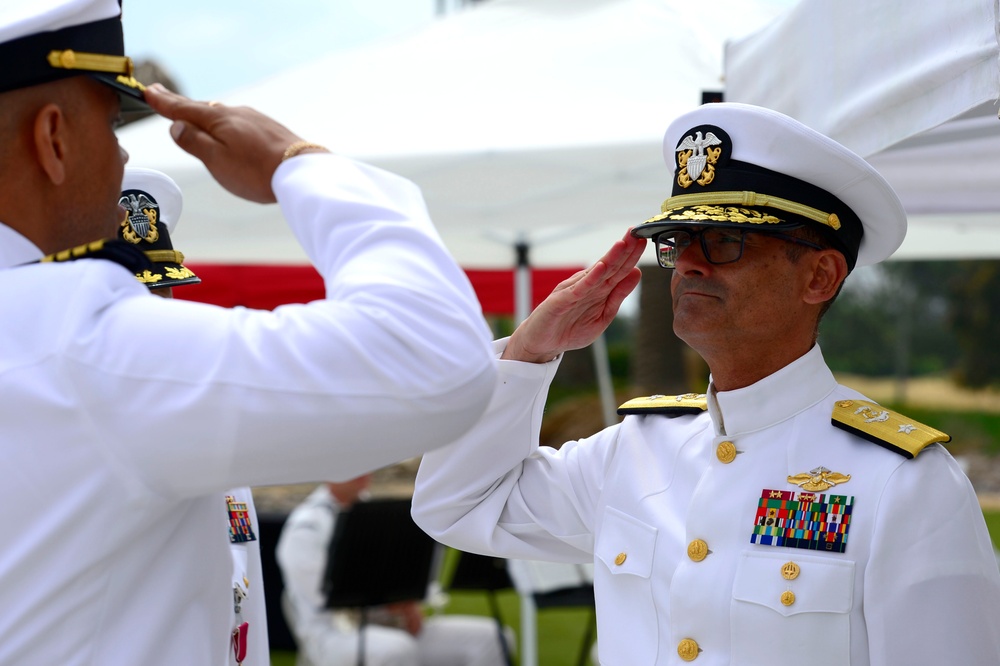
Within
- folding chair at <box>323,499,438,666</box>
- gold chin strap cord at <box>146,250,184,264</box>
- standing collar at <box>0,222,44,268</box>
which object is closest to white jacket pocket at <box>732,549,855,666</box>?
standing collar at <box>0,222,44,268</box>

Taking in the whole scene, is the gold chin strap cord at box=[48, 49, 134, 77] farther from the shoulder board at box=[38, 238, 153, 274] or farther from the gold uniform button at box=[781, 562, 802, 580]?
the gold uniform button at box=[781, 562, 802, 580]

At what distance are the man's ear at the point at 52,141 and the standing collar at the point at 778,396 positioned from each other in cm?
141

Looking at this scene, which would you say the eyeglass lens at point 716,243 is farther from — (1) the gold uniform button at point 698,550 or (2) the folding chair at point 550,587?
(2) the folding chair at point 550,587

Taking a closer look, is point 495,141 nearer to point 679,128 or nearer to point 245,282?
point 679,128

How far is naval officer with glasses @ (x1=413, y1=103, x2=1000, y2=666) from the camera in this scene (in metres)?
1.92

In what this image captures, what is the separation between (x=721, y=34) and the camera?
5008 mm

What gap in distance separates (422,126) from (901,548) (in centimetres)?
321

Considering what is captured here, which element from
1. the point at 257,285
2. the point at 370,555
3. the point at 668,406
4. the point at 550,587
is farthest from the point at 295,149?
the point at 257,285

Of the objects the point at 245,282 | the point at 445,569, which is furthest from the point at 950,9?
the point at 445,569

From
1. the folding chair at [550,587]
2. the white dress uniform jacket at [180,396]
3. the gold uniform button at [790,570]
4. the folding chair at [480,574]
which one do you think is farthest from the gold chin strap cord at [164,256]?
the folding chair at [480,574]

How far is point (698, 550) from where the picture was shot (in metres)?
2.11

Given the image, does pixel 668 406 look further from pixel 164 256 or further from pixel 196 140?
pixel 196 140

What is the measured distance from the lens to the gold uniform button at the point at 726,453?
2201mm

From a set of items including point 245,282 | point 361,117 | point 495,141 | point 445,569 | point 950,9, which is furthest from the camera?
point 445,569
